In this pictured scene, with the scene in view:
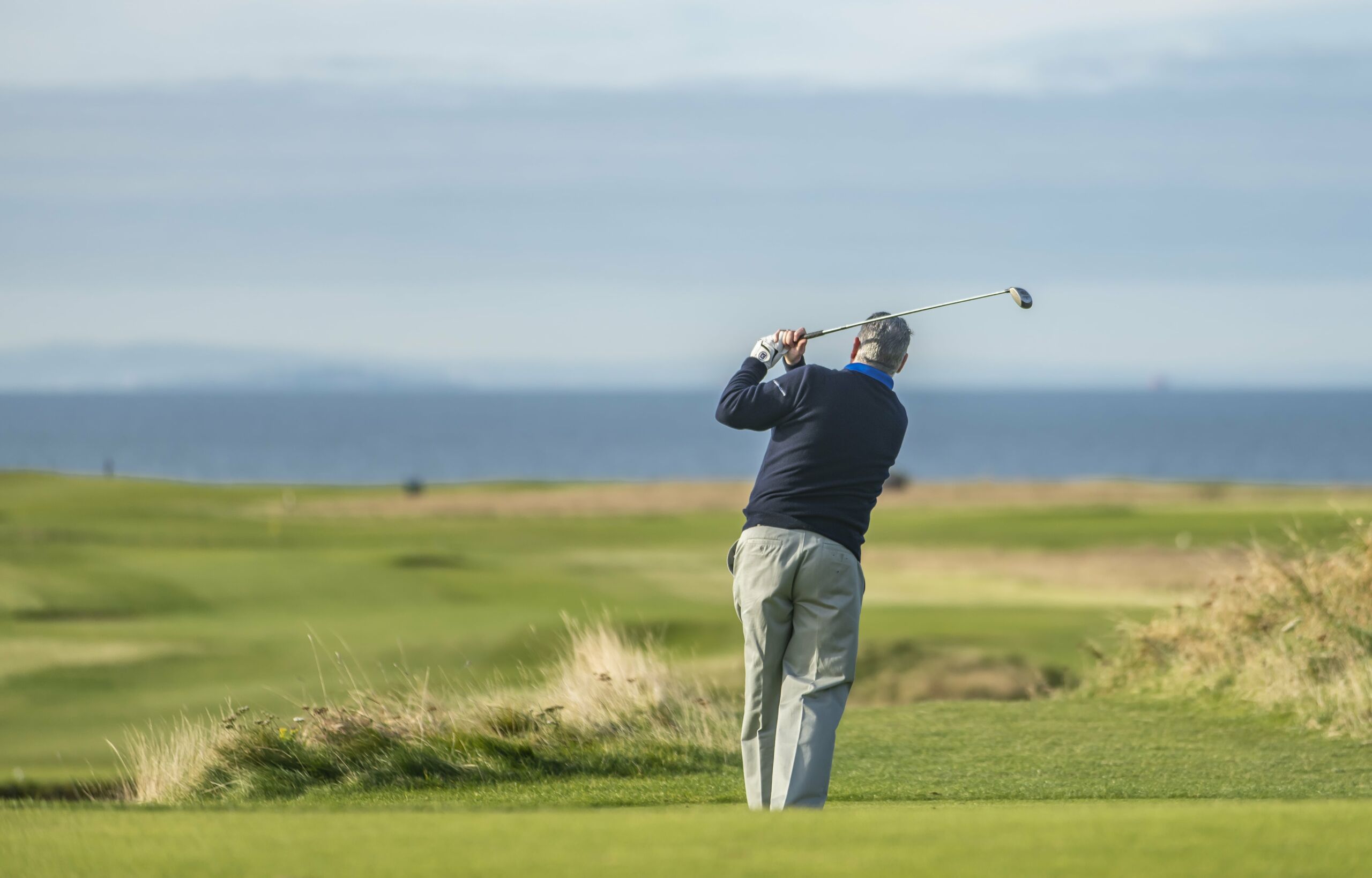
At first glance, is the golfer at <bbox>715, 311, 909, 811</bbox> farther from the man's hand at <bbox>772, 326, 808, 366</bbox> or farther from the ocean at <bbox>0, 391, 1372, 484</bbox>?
the ocean at <bbox>0, 391, 1372, 484</bbox>

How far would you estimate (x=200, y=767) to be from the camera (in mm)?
8500

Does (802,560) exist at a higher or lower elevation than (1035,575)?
higher

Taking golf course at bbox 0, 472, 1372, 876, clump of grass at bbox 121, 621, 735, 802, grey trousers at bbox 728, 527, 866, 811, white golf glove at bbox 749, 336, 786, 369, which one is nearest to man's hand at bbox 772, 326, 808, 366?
white golf glove at bbox 749, 336, 786, 369

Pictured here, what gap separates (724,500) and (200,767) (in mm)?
42951

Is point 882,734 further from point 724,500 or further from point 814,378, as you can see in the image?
point 724,500

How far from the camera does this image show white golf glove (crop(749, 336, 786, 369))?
6.86 m

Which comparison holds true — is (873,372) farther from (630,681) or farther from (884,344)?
(630,681)

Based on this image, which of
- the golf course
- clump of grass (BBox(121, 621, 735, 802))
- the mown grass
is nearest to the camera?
the golf course

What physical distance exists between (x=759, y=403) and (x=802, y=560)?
0.72 m

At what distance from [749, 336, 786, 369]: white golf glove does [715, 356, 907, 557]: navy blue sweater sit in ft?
0.76

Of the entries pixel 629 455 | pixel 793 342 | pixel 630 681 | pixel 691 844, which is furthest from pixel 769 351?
pixel 629 455

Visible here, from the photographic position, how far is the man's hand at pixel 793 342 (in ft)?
22.7

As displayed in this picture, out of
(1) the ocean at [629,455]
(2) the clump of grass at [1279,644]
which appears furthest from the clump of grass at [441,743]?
(1) the ocean at [629,455]

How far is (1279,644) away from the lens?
38.7ft
